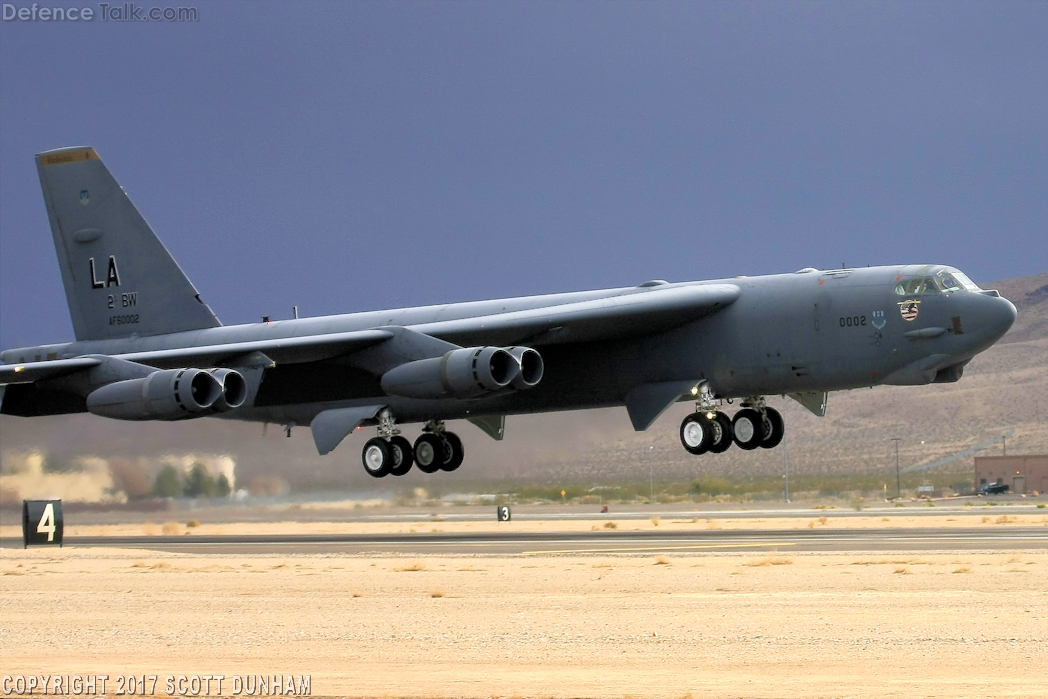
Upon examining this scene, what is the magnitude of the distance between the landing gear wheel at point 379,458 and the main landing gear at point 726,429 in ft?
25.3

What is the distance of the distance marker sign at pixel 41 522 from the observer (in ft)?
118

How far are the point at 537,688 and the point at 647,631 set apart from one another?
469cm

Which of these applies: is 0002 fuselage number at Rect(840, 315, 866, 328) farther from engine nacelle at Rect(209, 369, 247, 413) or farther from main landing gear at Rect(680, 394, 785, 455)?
engine nacelle at Rect(209, 369, 247, 413)

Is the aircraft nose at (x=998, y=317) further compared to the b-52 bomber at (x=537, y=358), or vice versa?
the b-52 bomber at (x=537, y=358)

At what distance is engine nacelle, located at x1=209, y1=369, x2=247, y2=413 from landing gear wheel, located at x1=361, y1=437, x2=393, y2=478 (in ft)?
13.9

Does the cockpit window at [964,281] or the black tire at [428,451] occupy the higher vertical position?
the cockpit window at [964,281]

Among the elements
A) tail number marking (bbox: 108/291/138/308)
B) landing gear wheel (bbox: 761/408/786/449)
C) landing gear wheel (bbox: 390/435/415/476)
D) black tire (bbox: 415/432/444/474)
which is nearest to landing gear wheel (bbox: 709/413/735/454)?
landing gear wheel (bbox: 761/408/786/449)

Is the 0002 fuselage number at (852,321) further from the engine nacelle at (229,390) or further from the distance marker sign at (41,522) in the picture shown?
the distance marker sign at (41,522)

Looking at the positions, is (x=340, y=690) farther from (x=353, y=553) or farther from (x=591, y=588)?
(x=353, y=553)

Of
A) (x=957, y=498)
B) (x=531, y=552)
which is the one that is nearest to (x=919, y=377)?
(x=531, y=552)

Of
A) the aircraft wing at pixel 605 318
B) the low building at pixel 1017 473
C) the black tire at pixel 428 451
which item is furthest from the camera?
the low building at pixel 1017 473

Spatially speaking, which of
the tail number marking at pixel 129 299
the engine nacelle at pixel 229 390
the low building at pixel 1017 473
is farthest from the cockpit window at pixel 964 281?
the low building at pixel 1017 473

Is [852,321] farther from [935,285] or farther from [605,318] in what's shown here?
[605,318]

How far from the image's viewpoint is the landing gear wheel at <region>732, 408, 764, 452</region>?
30.0 metres
